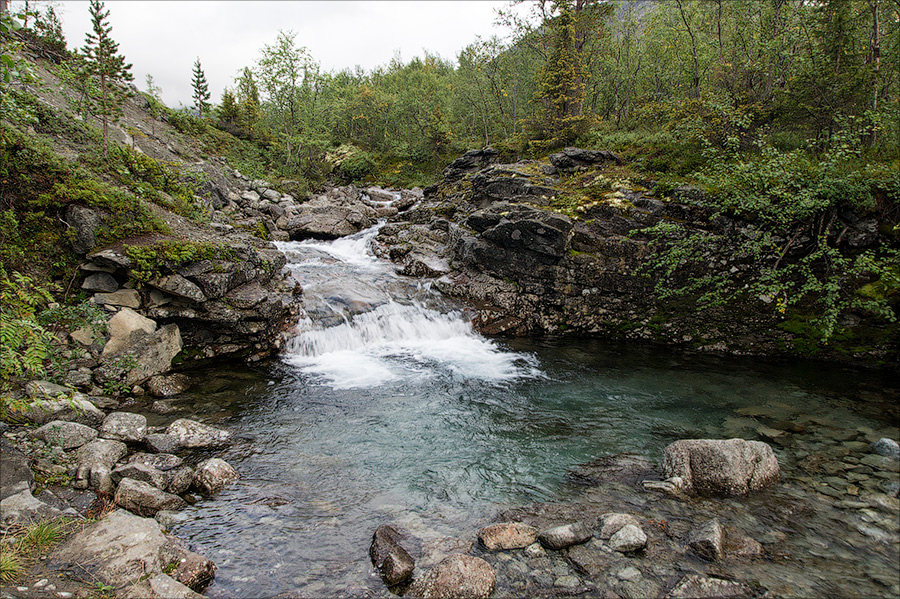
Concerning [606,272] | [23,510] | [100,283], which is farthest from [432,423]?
[606,272]

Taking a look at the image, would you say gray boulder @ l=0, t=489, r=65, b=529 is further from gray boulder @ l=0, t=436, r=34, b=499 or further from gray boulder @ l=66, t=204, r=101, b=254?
gray boulder @ l=66, t=204, r=101, b=254

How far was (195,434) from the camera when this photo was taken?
732cm

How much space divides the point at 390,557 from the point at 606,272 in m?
12.1

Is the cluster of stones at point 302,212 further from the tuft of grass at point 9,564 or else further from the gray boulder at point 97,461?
the tuft of grass at point 9,564

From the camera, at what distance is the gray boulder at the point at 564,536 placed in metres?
4.79

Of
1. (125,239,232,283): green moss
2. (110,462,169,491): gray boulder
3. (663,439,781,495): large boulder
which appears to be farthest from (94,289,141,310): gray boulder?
(663,439,781,495): large boulder

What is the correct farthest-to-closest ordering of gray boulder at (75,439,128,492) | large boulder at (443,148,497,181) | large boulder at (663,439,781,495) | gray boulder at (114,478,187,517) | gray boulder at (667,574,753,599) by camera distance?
large boulder at (443,148,497,181)
large boulder at (663,439,781,495)
gray boulder at (75,439,128,492)
gray boulder at (114,478,187,517)
gray boulder at (667,574,753,599)

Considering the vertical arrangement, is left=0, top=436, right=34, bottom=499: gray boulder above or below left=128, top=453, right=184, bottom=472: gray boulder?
above

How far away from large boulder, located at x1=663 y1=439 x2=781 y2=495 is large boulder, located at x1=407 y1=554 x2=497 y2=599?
11.8ft

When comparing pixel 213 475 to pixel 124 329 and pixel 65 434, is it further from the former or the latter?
pixel 124 329

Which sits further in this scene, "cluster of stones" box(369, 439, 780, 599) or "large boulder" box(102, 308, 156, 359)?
"large boulder" box(102, 308, 156, 359)

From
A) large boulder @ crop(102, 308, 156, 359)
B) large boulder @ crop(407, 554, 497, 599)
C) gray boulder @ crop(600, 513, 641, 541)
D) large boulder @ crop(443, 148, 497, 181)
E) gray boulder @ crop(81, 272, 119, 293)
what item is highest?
large boulder @ crop(443, 148, 497, 181)

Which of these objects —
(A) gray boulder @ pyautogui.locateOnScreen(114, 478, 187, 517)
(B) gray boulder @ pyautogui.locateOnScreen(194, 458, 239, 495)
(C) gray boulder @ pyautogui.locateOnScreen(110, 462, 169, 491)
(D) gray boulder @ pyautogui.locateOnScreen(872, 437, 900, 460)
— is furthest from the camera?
(D) gray boulder @ pyautogui.locateOnScreen(872, 437, 900, 460)

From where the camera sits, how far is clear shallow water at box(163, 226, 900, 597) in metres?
5.15
